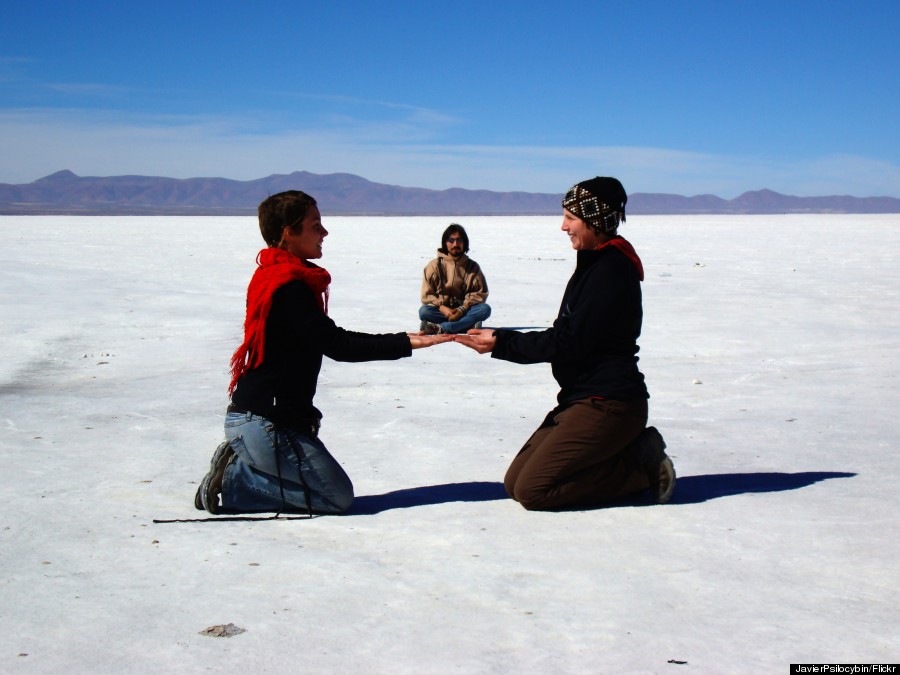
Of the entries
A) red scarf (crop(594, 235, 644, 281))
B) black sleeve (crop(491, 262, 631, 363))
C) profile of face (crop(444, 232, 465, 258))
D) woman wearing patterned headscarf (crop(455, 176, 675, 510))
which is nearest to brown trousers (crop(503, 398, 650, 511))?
woman wearing patterned headscarf (crop(455, 176, 675, 510))

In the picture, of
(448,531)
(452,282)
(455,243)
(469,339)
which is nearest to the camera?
(448,531)

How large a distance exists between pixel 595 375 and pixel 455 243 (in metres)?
5.78

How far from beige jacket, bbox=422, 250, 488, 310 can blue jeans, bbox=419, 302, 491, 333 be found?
0.21 ft

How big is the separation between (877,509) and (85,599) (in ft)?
10.8

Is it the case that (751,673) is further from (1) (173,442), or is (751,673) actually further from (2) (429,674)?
(1) (173,442)

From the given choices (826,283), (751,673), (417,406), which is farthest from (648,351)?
(826,283)

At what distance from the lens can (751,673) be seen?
2.85m

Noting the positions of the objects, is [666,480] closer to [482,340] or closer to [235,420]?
[482,340]

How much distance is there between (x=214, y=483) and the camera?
4480mm

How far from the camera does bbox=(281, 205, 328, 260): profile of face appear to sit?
4445 mm

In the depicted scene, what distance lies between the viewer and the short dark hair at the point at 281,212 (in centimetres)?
442

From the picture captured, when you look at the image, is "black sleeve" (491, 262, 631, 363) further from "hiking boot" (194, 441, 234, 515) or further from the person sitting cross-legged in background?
the person sitting cross-legged in background

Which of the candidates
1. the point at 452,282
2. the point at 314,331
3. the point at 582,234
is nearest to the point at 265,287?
the point at 314,331

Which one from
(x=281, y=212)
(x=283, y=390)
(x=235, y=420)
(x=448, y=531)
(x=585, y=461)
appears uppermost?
(x=281, y=212)
